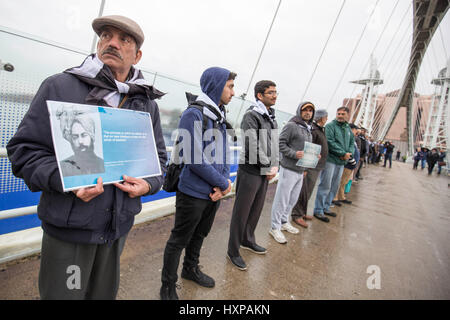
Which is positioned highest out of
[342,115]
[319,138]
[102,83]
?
[342,115]

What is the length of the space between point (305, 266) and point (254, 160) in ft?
4.91

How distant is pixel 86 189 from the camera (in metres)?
0.94

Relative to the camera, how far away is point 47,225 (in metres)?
1.08

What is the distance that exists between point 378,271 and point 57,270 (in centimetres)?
344

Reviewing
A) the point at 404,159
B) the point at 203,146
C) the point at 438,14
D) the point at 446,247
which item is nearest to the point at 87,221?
the point at 203,146

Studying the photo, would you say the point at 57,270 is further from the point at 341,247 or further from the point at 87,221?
the point at 341,247

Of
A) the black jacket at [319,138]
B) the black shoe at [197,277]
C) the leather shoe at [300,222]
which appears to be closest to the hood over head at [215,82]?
the black shoe at [197,277]

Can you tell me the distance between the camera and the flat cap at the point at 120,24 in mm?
1101

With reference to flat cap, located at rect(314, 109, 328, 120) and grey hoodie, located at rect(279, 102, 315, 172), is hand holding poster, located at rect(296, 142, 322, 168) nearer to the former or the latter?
grey hoodie, located at rect(279, 102, 315, 172)

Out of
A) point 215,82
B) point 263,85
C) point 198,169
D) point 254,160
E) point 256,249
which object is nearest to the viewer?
point 198,169

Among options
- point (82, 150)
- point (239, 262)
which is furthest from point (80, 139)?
point (239, 262)

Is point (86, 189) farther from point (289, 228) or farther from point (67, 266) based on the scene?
point (289, 228)

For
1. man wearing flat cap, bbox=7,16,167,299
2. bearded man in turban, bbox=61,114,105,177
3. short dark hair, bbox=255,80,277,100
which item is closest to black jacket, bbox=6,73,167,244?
man wearing flat cap, bbox=7,16,167,299

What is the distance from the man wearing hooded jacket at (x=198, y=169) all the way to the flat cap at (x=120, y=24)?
65 cm
